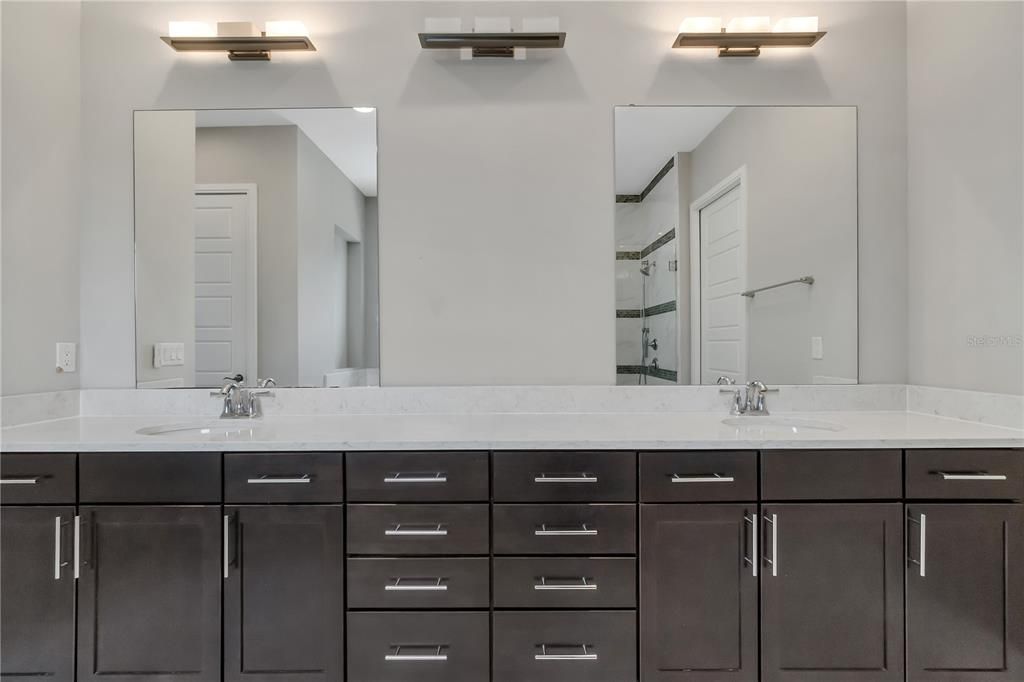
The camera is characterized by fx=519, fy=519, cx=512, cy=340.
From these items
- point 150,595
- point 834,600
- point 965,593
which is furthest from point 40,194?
point 965,593

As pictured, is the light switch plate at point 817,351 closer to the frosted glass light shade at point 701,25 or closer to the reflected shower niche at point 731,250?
the reflected shower niche at point 731,250

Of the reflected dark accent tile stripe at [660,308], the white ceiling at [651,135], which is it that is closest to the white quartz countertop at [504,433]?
the reflected dark accent tile stripe at [660,308]

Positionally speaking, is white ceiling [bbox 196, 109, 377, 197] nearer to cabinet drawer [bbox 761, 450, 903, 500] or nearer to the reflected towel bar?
the reflected towel bar

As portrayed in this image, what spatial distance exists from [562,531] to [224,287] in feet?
5.30

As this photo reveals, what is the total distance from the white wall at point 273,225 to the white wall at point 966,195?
97.6 inches

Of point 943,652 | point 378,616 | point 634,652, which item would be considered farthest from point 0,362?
point 943,652

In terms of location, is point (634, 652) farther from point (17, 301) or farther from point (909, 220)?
point (17, 301)

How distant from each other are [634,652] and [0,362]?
226 centimetres

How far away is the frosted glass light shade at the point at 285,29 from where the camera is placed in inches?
79.7

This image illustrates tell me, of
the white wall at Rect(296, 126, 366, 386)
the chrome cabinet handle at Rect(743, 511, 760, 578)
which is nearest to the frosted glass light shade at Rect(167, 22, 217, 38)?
the white wall at Rect(296, 126, 366, 386)

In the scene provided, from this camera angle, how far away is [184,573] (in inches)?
59.1

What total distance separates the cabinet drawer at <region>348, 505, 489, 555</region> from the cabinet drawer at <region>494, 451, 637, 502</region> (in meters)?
0.11

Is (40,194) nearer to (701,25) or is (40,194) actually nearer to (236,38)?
(236,38)

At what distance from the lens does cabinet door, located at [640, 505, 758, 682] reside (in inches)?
58.2
